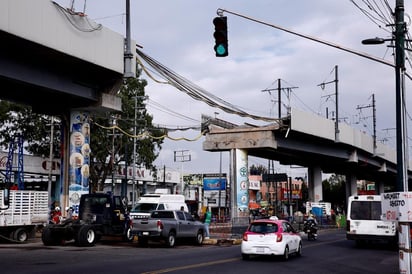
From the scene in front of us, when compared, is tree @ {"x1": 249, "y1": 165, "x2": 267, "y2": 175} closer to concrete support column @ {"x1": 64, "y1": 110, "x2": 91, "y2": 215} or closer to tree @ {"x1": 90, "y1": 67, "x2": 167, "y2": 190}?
tree @ {"x1": 90, "y1": 67, "x2": 167, "y2": 190}

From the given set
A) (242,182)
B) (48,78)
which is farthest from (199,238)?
(242,182)

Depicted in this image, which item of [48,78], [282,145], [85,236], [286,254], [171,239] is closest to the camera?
[286,254]

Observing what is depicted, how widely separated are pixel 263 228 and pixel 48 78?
12.5 m

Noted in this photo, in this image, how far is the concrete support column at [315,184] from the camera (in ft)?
187

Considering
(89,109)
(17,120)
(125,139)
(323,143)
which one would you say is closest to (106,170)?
(125,139)

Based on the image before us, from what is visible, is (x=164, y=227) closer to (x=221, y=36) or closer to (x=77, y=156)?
(x=77, y=156)

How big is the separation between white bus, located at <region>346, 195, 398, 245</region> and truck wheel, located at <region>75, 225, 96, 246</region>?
12169 millimetres

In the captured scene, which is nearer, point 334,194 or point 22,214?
point 22,214

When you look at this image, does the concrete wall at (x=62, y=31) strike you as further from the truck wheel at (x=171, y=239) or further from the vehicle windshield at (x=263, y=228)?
the vehicle windshield at (x=263, y=228)

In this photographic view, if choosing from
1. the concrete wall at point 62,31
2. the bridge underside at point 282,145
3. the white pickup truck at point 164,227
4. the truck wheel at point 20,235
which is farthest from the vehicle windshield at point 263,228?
the bridge underside at point 282,145

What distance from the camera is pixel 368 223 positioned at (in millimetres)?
25797

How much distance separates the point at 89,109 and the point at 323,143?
1049 inches

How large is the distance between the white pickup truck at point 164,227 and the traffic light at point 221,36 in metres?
12.1

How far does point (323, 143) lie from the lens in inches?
1969
